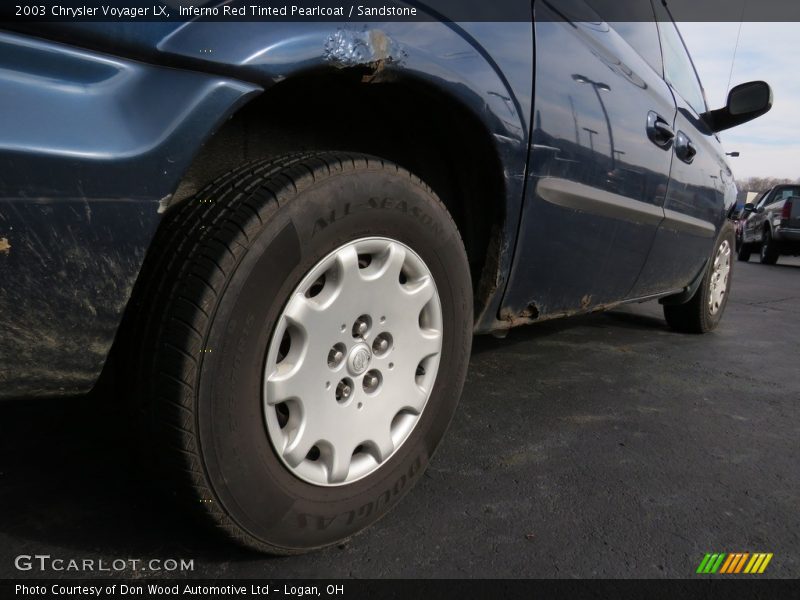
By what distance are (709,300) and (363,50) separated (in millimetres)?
3351

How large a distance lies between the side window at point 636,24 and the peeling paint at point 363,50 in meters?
1.16

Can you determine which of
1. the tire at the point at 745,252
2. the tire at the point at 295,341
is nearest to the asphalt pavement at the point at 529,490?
the tire at the point at 295,341

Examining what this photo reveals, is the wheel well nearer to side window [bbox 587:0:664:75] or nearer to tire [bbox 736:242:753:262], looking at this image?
side window [bbox 587:0:664:75]

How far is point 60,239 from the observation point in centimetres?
97

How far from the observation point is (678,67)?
10.6ft

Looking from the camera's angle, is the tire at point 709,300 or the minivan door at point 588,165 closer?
the minivan door at point 588,165

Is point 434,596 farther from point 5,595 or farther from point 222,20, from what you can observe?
point 222,20

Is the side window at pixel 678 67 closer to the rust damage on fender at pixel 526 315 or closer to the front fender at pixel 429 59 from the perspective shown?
the rust damage on fender at pixel 526 315

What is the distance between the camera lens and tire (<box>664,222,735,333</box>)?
3.81 metres

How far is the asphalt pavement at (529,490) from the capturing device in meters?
1.36

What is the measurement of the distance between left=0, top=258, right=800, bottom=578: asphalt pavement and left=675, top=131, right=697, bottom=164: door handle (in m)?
1.00

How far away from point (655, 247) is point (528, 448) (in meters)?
1.18

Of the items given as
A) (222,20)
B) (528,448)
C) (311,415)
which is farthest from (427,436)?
(222,20)

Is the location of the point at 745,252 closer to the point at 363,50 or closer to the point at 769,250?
the point at 769,250
